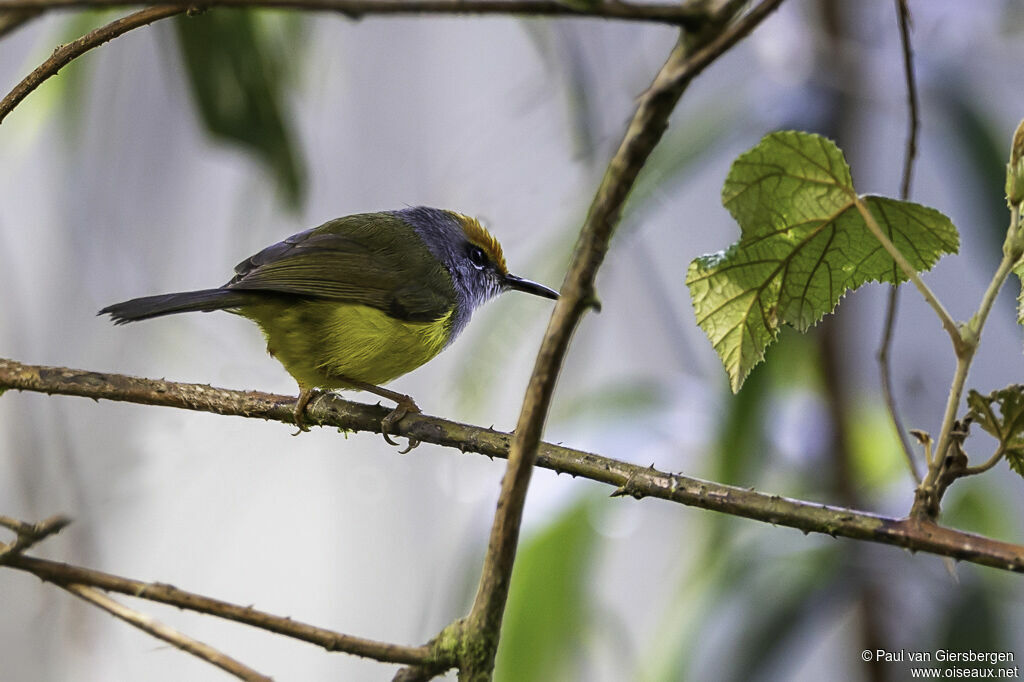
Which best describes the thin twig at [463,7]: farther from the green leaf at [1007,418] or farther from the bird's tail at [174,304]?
the bird's tail at [174,304]

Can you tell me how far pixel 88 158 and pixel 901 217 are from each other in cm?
330

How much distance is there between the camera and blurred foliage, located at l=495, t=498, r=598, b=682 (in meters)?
2.47

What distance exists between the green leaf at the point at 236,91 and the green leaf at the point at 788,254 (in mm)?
1654

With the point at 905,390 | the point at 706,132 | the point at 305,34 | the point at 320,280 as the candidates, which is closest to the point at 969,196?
the point at 905,390

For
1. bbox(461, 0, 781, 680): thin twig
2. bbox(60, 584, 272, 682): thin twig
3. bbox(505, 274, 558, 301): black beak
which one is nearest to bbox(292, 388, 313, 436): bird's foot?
bbox(60, 584, 272, 682): thin twig

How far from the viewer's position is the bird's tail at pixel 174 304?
188cm

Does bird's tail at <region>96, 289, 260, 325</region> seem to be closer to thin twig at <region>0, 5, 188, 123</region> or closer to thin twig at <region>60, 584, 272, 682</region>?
thin twig at <region>0, 5, 188, 123</region>

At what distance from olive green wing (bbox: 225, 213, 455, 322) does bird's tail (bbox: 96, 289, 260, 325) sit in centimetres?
4

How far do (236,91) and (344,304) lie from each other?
72cm

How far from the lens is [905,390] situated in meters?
2.35

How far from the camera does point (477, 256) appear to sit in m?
2.96

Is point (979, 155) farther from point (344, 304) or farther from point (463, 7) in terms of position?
point (463, 7)

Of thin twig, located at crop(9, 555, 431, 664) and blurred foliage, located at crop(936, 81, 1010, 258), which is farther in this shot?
blurred foliage, located at crop(936, 81, 1010, 258)

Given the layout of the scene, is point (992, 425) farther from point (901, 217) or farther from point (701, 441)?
point (701, 441)
